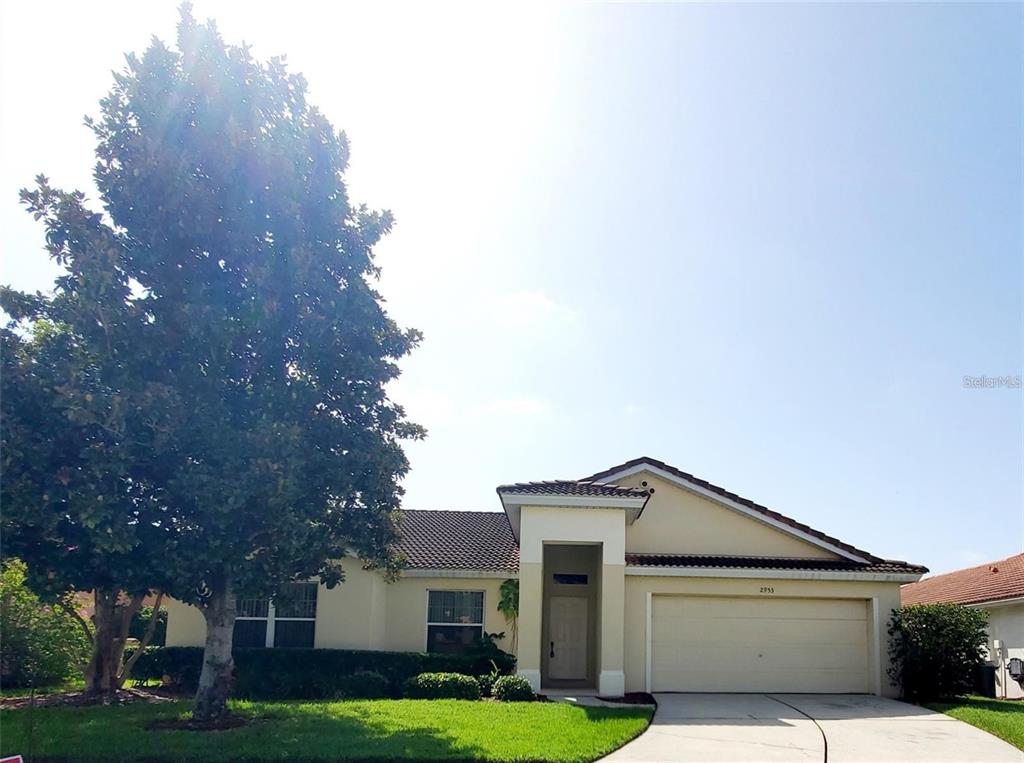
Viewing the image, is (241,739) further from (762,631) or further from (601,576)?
(762,631)

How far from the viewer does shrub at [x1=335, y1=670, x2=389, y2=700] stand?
17.7 m

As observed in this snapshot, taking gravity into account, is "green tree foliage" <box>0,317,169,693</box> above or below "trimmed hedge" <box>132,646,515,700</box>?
above

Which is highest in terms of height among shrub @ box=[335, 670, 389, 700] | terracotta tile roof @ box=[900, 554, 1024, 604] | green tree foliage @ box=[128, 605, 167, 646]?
terracotta tile roof @ box=[900, 554, 1024, 604]

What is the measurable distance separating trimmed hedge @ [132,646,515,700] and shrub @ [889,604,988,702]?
8551 mm

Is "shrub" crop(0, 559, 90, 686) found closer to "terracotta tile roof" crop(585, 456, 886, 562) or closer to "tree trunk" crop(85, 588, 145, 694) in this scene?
"tree trunk" crop(85, 588, 145, 694)

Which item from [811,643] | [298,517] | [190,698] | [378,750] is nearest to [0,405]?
[298,517]

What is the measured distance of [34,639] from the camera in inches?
693

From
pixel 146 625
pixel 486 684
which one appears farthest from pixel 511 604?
pixel 146 625

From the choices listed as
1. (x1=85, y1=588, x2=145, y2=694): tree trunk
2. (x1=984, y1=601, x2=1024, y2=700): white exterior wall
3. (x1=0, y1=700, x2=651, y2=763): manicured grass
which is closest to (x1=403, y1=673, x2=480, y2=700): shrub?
(x1=0, y1=700, x2=651, y2=763): manicured grass

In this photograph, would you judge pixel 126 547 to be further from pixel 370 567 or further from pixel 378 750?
pixel 370 567

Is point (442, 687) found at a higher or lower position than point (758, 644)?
lower

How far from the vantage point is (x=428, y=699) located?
55.7ft

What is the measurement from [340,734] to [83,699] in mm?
7119

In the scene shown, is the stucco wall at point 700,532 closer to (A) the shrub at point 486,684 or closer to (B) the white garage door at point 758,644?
(B) the white garage door at point 758,644
